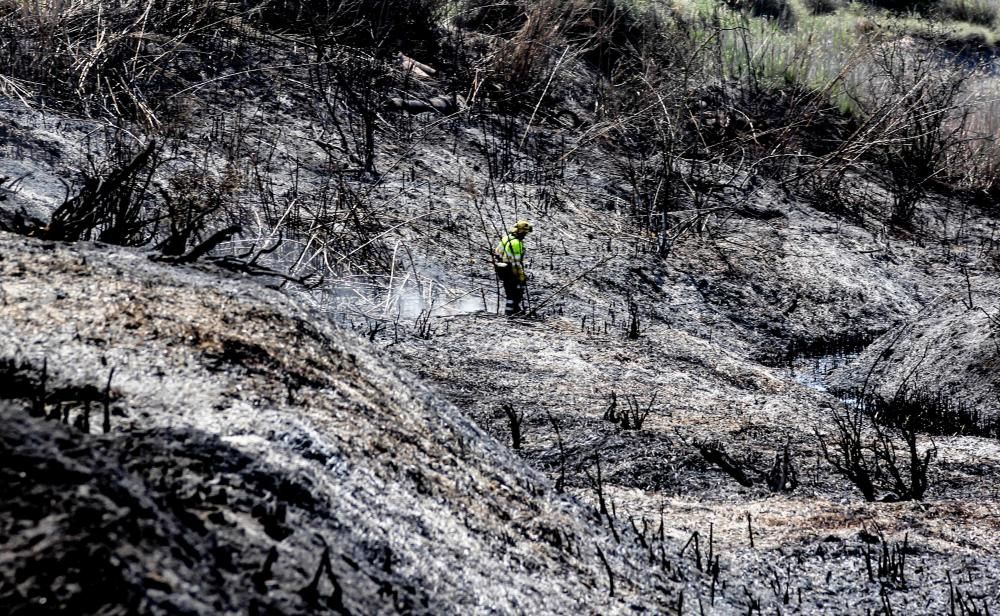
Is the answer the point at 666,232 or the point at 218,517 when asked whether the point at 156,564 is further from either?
the point at 666,232

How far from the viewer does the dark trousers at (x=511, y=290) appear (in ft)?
32.8

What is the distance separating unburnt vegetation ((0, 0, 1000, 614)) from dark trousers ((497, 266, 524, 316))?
17 cm

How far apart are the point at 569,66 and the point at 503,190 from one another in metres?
3.88

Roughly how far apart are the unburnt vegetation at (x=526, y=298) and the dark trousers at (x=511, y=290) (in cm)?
17

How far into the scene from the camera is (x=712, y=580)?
4.30 metres

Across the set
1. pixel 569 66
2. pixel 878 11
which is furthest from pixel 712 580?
pixel 878 11

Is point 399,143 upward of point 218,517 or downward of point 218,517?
downward

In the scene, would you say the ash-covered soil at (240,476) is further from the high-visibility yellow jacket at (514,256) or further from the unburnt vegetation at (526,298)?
the high-visibility yellow jacket at (514,256)

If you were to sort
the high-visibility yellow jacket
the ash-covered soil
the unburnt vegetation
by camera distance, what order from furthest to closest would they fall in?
the high-visibility yellow jacket, the unburnt vegetation, the ash-covered soil

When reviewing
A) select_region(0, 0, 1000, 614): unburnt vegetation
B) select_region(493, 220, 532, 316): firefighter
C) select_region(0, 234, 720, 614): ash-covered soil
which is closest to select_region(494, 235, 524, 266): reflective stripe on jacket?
select_region(493, 220, 532, 316): firefighter

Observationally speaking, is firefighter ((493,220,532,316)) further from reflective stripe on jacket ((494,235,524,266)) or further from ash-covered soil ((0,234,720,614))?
→ ash-covered soil ((0,234,720,614))

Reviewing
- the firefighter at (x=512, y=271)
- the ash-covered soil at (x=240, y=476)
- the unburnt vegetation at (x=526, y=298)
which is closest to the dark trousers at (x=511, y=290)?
the firefighter at (x=512, y=271)

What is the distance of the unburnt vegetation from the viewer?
3.33 m

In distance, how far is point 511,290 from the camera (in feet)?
32.9
